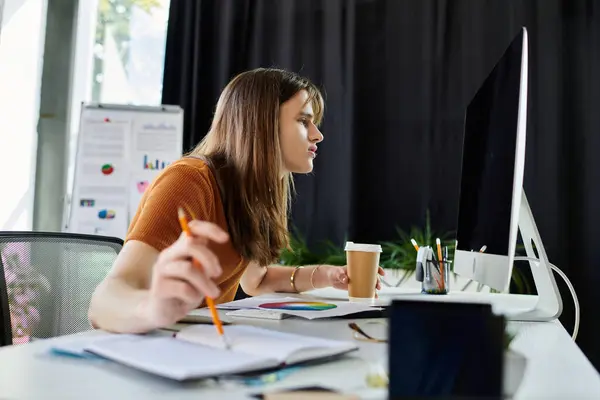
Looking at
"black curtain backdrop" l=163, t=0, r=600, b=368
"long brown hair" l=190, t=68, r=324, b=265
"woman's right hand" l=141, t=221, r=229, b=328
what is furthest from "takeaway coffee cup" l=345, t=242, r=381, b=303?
"black curtain backdrop" l=163, t=0, r=600, b=368

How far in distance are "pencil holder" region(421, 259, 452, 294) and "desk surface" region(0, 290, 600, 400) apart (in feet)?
2.56

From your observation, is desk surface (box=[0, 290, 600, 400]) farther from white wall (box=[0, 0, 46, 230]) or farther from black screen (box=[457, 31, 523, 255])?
white wall (box=[0, 0, 46, 230])

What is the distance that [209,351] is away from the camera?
71 cm

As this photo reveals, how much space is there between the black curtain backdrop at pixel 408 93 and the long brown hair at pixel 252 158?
1717 mm

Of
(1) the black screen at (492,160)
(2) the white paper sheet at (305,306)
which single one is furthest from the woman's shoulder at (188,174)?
(1) the black screen at (492,160)

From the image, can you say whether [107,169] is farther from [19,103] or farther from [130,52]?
[130,52]

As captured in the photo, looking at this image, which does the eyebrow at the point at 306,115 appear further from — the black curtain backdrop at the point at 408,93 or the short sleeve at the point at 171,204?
the black curtain backdrop at the point at 408,93

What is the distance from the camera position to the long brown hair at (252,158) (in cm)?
139

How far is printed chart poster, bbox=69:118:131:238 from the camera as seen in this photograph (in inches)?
126

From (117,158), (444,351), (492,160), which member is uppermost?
(117,158)

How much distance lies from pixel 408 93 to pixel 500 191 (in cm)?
231

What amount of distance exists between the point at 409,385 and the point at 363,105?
2904 millimetres

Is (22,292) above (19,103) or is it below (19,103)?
below

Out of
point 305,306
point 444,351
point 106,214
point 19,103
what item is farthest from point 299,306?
point 19,103
